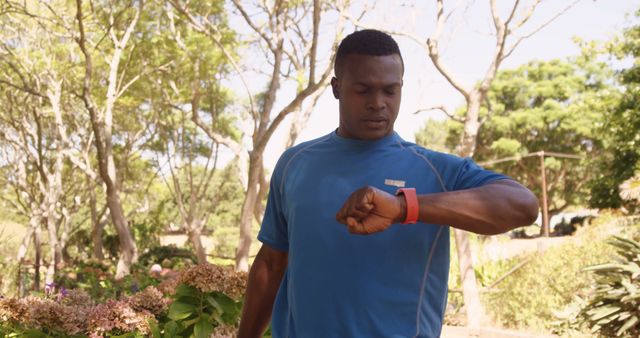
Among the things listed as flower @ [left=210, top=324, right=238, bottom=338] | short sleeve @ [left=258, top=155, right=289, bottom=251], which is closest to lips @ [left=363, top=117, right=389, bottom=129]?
short sleeve @ [left=258, top=155, right=289, bottom=251]

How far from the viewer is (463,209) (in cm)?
154

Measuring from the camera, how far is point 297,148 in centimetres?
212

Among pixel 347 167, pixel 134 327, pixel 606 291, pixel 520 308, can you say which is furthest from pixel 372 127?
pixel 520 308

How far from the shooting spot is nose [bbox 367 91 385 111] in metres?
1.88

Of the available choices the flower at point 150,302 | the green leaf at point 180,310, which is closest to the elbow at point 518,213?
the green leaf at point 180,310

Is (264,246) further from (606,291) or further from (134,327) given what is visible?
(606,291)

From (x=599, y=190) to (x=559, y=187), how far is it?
44.4ft

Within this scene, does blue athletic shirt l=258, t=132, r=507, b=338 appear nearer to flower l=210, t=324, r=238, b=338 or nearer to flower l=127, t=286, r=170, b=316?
flower l=210, t=324, r=238, b=338

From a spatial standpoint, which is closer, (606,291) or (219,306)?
(219,306)

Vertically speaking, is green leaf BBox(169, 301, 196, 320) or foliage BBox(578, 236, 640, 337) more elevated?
green leaf BBox(169, 301, 196, 320)

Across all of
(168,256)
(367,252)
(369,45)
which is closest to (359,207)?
(367,252)

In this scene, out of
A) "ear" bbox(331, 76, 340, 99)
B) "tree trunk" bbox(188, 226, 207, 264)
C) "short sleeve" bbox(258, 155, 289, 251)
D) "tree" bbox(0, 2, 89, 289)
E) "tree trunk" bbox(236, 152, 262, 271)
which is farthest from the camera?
"tree" bbox(0, 2, 89, 289)

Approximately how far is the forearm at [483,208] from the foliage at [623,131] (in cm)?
1940

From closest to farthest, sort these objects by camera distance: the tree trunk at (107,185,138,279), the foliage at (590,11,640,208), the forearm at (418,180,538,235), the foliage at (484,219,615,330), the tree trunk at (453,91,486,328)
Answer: the forearm at (418,180,538,235) < the foliage at (484,219,615,330) < the tree trunk at (453,91,486,328) < the tree trunk at (107,185,138,279) < the foliage at (590,11,640,208)
